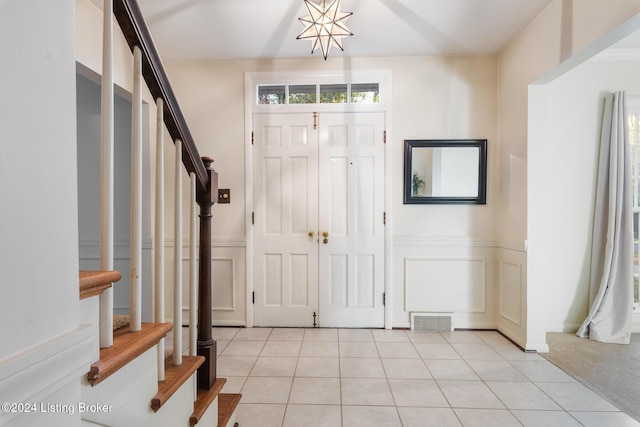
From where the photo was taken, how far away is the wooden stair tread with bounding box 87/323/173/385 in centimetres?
72

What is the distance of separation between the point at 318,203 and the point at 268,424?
1.98 meters

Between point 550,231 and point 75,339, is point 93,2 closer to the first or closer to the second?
point 75,339

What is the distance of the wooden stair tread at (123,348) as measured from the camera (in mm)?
718

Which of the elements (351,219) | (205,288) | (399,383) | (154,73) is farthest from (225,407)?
(351,219)

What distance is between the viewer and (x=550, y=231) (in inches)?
125

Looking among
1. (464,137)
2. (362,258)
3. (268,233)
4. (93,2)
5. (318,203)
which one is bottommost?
(362,258)

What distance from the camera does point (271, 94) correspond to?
3.32m

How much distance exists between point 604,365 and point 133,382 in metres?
3.24

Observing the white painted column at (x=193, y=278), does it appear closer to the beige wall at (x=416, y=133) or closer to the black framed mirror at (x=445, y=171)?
the beige wall at (x=416, y=133)

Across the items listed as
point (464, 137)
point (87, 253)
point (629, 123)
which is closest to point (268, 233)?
point (87, 253)

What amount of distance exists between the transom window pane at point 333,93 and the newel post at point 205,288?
2054 millimetres

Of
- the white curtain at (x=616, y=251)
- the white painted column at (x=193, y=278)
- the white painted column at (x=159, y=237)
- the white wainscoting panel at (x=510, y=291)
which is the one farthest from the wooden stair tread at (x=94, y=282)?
the white curtain at (x=616, y=251)

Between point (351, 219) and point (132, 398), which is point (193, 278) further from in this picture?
point (351, 219)

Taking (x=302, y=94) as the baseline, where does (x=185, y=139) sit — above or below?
below
